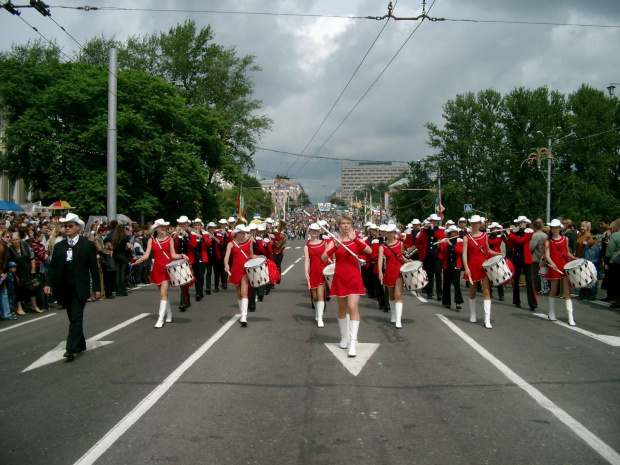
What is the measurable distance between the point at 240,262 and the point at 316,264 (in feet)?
4.78

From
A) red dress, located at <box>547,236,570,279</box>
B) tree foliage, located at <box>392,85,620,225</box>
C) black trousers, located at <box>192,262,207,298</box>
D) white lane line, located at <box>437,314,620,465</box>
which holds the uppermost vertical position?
tree foliage, located at <box>392,85,620,225</box>

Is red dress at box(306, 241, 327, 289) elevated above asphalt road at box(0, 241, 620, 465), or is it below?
above

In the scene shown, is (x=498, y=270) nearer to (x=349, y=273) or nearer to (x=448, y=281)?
(x=448, y=281)

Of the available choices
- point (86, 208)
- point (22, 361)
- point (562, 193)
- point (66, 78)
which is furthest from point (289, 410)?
point (562, 193)

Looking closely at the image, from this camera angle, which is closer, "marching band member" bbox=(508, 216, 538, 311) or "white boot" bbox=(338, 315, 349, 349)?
"white boot" bbox=(338, 315, 349, 349)

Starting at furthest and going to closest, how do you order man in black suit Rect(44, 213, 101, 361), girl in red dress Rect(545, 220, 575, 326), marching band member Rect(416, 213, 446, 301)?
marching band member Rect(416, 213, 446, 301) → girl in red dress Rect(545, 220, 575, 326) → man in black suit Rect(44, 213, 101, 361)

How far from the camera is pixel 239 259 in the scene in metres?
11.0

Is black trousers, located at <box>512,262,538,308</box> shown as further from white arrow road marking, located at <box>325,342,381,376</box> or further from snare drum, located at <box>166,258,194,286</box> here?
snare drum, located at <box>166,258,194,286</box>

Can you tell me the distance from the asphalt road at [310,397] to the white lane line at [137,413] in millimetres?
26

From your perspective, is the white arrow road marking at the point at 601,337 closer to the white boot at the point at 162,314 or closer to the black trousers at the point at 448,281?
the black trousers at the point at 448,281

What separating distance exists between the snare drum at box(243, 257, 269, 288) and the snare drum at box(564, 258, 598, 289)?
5623 millimetres

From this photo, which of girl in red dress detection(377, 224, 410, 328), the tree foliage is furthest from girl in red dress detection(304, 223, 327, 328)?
the tree foliage

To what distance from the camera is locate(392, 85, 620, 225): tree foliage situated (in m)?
67.1

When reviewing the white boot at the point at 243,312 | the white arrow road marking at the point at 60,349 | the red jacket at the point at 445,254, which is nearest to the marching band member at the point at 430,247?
the red jacket at the point at 445,254
